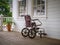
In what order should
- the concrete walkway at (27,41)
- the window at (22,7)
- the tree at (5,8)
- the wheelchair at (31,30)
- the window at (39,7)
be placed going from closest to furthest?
1. the concrete walkway at (27,41)
2. the wheelchair at (31,30)
3. the window at (39,7)
4. the window at (22,7)
5. the tree at (5,8)

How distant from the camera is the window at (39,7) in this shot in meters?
8.29

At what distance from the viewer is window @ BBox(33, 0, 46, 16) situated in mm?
8288

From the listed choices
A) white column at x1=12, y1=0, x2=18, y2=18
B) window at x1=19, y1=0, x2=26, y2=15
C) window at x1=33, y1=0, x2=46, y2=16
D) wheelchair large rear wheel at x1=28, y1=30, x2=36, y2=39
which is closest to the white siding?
window at x1=33, y1=0, x2=46, y2=16

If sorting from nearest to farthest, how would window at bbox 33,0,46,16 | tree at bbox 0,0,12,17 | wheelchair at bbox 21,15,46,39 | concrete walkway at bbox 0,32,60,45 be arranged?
concrete walkway at bbox 0,32,60,45, wheelchair at bbox 21,15,46,39, window at bbox 33,0,46,16, tree at bbox 0,0,12,17

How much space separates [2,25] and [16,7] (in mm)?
1897

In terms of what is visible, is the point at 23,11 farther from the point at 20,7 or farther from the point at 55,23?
the point at 55,23

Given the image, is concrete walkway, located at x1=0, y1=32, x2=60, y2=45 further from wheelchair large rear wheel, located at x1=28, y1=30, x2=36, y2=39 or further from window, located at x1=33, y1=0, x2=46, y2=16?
window, located at x1=33, y1=0, x2=46, y2=16

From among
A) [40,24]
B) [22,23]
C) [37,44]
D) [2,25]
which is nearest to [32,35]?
[40,24]

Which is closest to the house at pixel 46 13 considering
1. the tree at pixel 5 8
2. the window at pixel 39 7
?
the window at pixel 39 7

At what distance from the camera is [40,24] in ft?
27.1

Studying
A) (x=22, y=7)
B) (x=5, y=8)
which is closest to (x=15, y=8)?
(x=22, y=7)

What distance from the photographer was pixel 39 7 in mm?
8570

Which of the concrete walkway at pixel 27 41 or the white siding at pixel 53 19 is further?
the white siding at pixel 53 19

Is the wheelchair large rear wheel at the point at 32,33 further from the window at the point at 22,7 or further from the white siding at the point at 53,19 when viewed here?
the window at the point at 22,7
